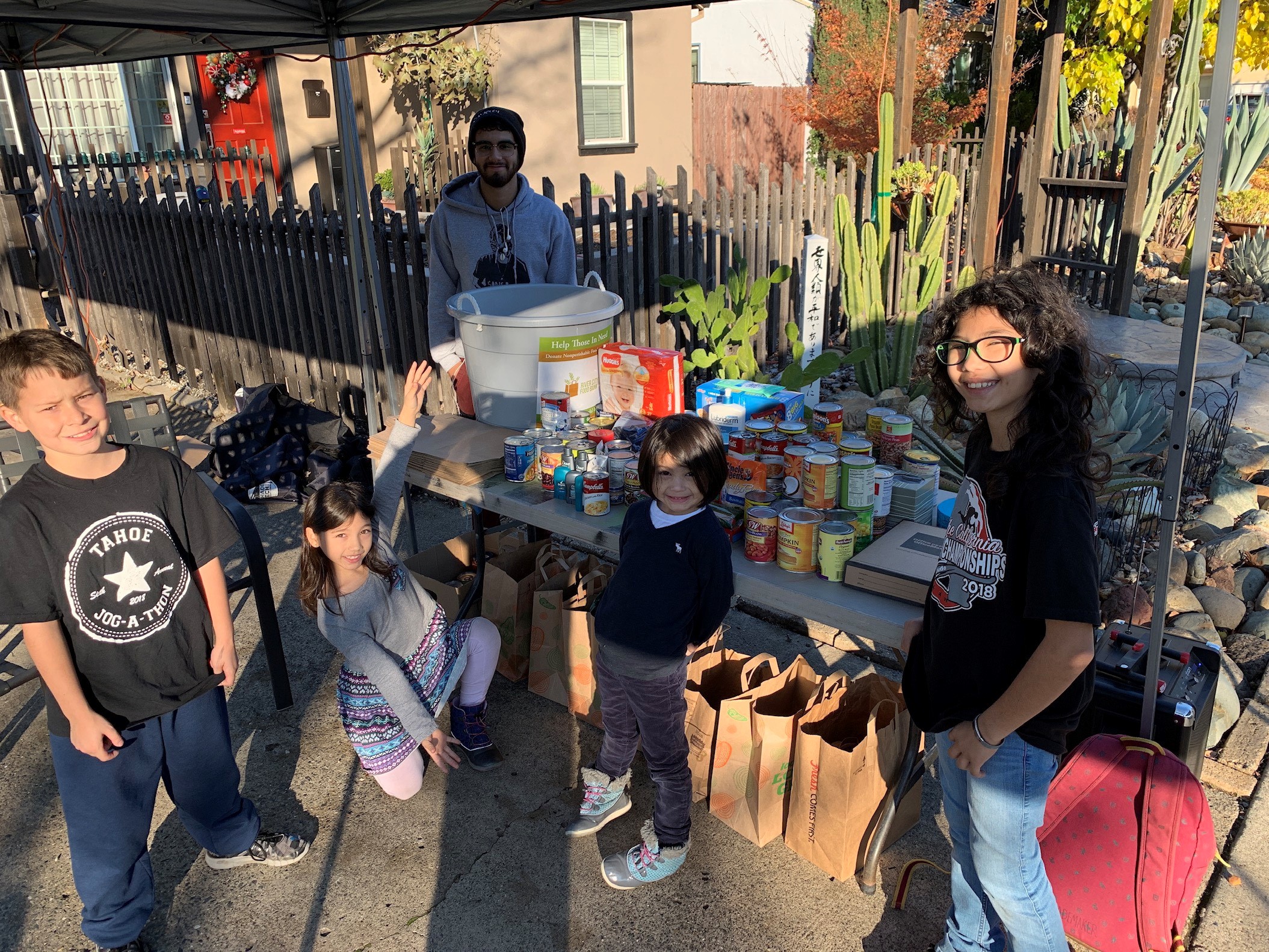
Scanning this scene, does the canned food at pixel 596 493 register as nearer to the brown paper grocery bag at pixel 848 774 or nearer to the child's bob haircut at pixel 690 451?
the child's bob haircut at pixel 690 451

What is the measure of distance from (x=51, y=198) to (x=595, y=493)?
594 cm

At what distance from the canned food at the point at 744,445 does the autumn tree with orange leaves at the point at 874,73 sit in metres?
12.3

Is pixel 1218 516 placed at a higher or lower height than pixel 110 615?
lower

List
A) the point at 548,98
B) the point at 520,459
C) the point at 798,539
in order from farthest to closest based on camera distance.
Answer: the point at 548,98, the point at 520,459, the point at 798,539

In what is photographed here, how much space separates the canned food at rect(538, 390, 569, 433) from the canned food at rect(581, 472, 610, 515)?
400mm

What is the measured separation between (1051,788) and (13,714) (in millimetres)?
3799

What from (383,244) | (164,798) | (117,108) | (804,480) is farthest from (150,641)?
(117,108)

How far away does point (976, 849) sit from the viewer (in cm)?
195

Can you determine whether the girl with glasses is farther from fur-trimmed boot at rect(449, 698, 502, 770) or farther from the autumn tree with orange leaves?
the autumn tree with orange leaves

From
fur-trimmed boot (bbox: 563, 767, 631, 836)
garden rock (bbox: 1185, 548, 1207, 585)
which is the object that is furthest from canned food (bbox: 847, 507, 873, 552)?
garden rock (bbox: 1185, 548, 1207, 585)

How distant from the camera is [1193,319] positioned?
1.94m

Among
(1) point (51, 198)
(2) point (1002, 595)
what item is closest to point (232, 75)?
(1) point (51, 198)

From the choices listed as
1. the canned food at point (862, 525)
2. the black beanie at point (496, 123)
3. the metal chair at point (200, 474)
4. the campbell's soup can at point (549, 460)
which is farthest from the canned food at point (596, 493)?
the black beanie at point (496, 123)

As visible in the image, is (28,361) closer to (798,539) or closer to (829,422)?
(798,539)
